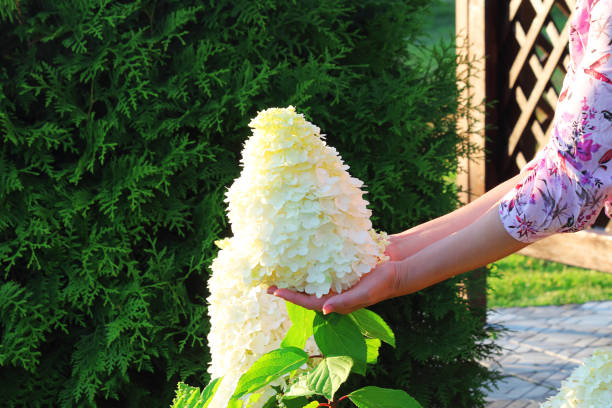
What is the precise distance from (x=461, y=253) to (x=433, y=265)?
0.07 m

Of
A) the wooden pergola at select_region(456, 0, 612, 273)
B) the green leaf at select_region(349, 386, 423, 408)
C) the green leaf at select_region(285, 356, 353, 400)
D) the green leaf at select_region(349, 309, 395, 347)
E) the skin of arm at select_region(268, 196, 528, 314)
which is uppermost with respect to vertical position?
the wooden pergola at select_region(456, 0, 612, 273)

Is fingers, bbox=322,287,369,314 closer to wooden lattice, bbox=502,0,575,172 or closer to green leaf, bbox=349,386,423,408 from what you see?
green leaf, bbox=349,386,423,408

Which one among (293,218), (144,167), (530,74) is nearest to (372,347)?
(293,218)

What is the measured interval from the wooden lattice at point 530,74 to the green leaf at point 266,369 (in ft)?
12.5

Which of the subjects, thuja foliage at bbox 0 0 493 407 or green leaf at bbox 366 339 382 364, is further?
thuja foliage at bbox 0 0 493 407

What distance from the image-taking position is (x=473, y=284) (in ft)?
10.1

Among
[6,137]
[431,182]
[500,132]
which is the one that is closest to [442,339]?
[431,182]

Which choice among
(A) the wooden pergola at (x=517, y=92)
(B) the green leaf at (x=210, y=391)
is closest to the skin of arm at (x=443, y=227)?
(B) the green leaf at (x=210, y=391)

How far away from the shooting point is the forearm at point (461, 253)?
1552 mm

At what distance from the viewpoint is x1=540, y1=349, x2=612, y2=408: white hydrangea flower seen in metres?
1.35

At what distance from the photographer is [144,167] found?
2529 mm

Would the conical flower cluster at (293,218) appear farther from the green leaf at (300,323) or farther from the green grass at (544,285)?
the green grass at (544,285)

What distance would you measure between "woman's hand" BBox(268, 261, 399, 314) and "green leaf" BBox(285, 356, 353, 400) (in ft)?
0.37

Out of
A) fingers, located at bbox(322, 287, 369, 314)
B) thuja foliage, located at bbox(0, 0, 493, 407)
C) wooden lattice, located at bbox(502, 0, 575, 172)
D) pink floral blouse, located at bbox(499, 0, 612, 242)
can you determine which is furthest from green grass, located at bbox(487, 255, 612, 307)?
fingers, located at bbox(322, 287, 369, 314)
